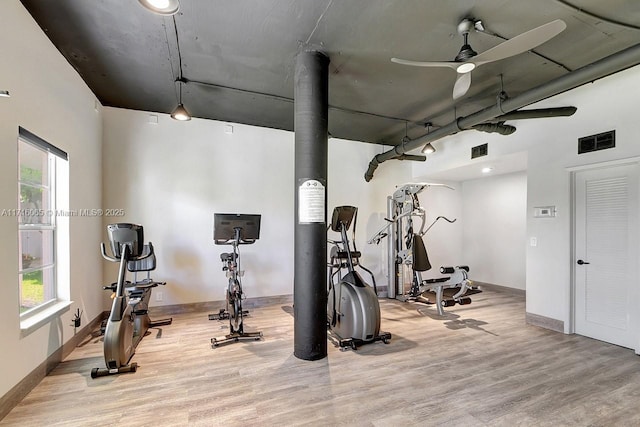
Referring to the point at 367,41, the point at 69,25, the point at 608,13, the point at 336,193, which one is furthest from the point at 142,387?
the point at 608,13

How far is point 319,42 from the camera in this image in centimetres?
294

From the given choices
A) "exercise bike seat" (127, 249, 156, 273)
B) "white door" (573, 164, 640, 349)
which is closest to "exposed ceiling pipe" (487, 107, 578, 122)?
"white door" (573, 164, 640, 349)

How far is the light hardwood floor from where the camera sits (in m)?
2.15

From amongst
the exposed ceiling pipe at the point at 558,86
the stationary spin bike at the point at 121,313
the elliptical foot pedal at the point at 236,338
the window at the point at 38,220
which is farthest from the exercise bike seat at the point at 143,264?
the exposed ceiling pipe at the point at 558,86

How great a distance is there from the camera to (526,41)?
209cm

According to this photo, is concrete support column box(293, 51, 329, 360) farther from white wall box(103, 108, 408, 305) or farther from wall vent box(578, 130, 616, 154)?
wall vent box(578, 130, 616, 154)

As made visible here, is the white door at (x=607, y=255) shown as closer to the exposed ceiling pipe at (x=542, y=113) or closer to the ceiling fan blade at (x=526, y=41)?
the exposed ceiling pipe at (x=542, y=113)

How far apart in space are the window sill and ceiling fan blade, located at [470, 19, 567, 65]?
4.21 metres

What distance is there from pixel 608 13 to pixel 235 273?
457 centimetres

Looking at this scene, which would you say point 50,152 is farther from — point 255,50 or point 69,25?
point 255,50

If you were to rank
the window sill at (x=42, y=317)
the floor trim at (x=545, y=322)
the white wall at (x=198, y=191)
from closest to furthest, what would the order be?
the window sill at (x=42, y=317), the floor trim at (x=545, y=322), the white wall at (x=198, y=191)

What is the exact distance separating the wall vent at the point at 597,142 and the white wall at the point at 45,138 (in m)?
5.85

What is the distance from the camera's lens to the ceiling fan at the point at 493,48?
193cm

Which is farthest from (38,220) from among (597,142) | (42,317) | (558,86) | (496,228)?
(496,228)
